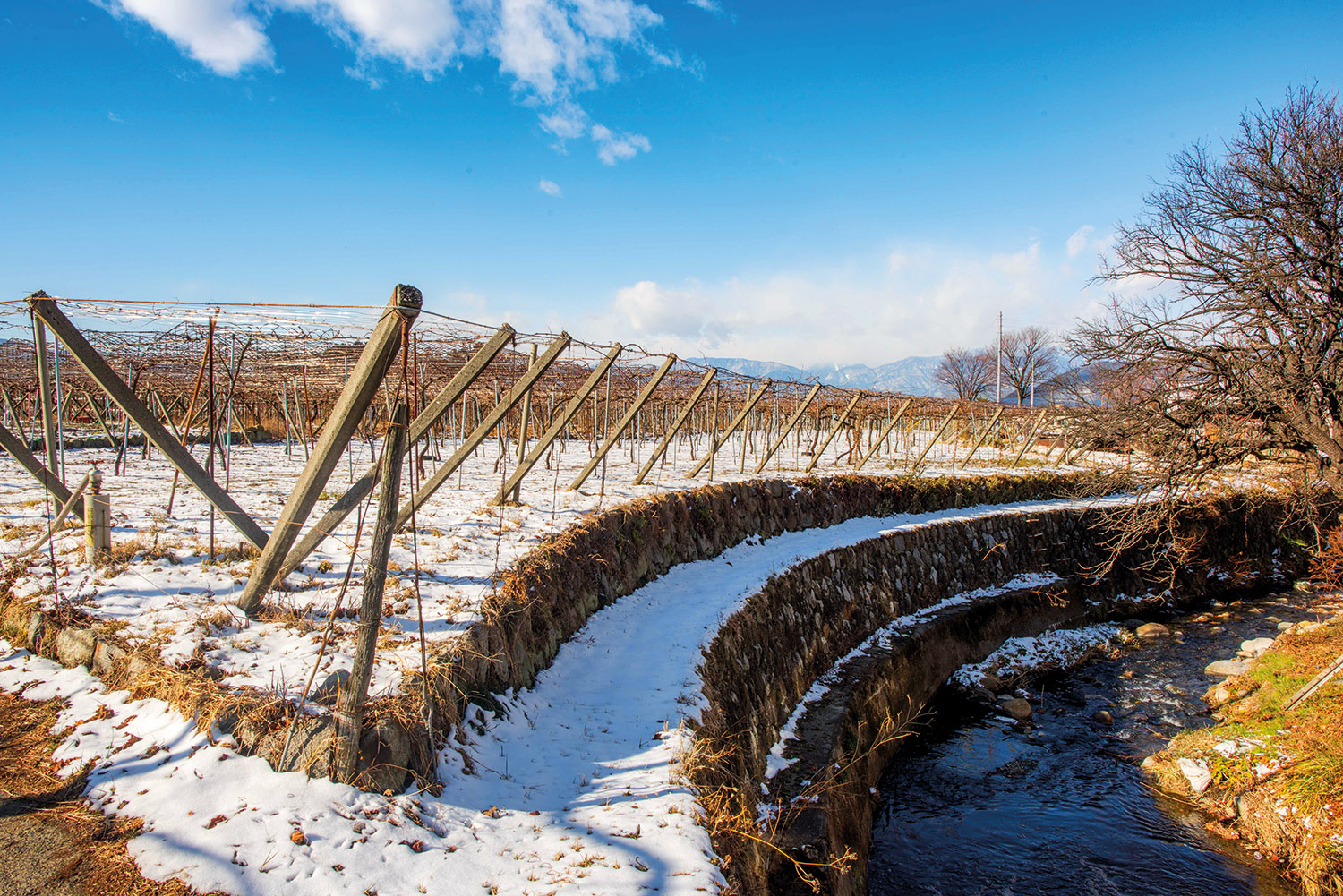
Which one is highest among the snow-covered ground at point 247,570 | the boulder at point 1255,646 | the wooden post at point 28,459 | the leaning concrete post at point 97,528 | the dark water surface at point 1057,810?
the wooden post at point 28,459

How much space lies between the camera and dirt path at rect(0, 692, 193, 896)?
3.08 metres

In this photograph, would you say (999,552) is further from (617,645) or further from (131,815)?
(131,815)

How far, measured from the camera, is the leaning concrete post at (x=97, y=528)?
593 cm

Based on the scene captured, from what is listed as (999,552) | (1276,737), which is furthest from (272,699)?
(999,552)

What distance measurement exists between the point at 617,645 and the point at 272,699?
3923mm

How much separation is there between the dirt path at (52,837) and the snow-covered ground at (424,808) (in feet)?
0.29

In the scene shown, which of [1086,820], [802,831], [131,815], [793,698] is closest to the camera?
[131,815]

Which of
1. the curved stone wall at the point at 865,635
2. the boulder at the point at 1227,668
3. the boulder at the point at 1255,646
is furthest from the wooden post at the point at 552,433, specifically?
the boulder at the point at 1255,646

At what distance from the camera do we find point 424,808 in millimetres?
3875

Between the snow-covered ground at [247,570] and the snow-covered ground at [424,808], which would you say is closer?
the snow-covered ground at [424,808]

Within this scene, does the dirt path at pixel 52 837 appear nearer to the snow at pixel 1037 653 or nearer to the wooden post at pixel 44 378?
the wooden post at pixel 44 378

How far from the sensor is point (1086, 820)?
8.17 m

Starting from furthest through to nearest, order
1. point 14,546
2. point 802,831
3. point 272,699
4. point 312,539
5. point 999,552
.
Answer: point 999,552 < point 14,546 < point 802,831 < point 312,539 < point 272,699

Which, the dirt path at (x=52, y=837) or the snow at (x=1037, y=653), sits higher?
the dirt path at (x=52, y=837)
